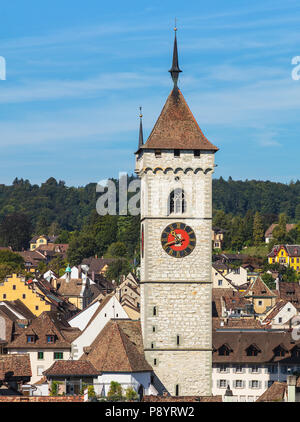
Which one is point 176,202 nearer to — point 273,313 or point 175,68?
point 175,68

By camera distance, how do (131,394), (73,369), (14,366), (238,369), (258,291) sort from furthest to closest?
(258,291), (238,369), (14,366), (73,369), (131,394)

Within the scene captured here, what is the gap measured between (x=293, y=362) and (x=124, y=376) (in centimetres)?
2950

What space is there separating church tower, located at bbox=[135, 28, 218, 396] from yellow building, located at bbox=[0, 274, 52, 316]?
51208 millimetres

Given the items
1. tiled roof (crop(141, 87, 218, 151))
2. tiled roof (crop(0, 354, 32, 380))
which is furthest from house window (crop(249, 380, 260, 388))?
tiled roof (crop(141, 87, 218, 151))

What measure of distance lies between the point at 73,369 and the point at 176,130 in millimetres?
13841

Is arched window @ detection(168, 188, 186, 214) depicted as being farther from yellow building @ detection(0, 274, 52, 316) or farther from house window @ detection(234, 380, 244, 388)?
yellow building @ detection(0, 274, 52, 316)

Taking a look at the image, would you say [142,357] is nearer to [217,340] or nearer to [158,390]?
[158,390]

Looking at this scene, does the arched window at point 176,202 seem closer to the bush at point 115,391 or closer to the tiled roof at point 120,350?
the tiled roof at point 120,350

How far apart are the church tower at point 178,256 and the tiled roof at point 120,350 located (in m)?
0.68

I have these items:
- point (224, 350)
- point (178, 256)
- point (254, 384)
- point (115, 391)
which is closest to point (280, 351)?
point (254, 384)

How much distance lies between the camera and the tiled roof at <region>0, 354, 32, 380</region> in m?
71.7

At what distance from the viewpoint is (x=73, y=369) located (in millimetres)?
67062

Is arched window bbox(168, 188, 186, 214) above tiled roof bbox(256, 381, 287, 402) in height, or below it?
above
